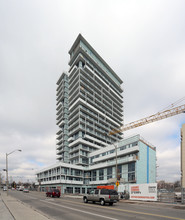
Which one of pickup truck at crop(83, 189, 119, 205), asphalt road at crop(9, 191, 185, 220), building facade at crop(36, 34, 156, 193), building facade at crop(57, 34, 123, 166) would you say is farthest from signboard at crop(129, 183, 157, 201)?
building facade at crop(57, 34, 123, 166)

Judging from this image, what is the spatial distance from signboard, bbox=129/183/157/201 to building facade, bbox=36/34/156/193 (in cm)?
2870

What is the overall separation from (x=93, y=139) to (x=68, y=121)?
777 inches

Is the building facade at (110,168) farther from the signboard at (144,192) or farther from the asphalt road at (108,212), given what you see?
the asphalt road at (108,212)

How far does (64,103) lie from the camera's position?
10538cm

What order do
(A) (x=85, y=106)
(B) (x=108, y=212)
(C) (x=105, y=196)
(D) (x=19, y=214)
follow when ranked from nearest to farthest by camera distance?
(D) (x=19, y=214) → (B) (x=108, y=212) → (C) (x=105, y=196) → (A) (x=85, y=106)

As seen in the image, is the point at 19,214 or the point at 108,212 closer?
the point at 19,214

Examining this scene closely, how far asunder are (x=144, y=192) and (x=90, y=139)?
203ft

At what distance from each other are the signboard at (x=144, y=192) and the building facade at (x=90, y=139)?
28.7m

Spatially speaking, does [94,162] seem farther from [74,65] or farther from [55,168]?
[74,65]

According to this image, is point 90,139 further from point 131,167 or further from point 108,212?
point 108,212

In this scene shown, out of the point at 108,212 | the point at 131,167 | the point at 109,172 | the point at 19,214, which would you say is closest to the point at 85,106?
the point at 109,172

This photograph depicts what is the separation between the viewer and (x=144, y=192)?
89.1 ft

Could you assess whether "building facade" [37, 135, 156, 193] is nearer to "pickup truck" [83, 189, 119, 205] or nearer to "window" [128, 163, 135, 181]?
"window" [128, 163, 135, 181]

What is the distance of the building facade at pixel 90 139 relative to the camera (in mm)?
62306
